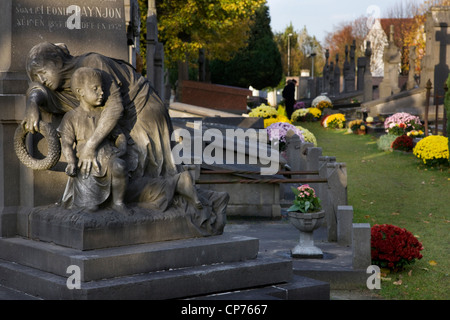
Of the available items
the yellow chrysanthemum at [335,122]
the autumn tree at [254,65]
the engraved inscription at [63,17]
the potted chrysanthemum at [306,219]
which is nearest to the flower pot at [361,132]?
the yellow chrysanthemum at [335,122]

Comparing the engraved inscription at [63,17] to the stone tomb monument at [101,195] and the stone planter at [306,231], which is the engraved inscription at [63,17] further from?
the stone planter at [306,231]

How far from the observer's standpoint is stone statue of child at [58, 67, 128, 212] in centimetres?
606

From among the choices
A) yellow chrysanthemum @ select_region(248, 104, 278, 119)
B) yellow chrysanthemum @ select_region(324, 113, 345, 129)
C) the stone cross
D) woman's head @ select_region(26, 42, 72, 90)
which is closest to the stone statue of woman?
woman's head @ select_region(26, 42, 72, 90)

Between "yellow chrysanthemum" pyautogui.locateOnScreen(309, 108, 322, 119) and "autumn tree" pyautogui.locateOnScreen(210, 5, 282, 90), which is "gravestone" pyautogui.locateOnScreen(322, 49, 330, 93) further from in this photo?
"yellow chrysanthemum" pyautogui.locateOnScreen(309, 108, 322, 119)

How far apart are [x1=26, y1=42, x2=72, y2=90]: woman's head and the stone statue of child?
19 centimetres

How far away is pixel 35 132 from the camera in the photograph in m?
6.18

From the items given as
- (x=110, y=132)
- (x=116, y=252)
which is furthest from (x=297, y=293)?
(x=110, y=132)

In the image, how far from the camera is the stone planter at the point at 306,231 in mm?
8656

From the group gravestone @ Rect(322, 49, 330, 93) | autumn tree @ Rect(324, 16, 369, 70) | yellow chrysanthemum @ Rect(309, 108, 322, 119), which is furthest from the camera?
autumn tree @ Rect(324, 16, 369, 70)

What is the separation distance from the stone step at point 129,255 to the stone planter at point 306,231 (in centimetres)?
227

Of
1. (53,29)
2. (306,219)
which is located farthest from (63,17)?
(306,219)

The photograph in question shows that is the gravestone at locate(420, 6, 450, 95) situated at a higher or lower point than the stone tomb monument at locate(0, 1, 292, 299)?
higher

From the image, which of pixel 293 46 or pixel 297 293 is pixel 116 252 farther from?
pixel 293 46
